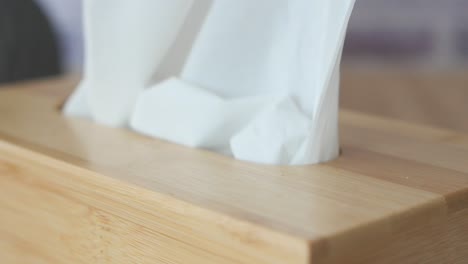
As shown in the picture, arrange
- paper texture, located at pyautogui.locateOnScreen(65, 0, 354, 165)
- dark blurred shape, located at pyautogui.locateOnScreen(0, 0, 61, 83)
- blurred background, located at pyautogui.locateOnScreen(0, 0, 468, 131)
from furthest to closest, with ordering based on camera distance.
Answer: blurred background, located at pyautogui.locateOnScreen(0, 0, 468, 131), dark blurred shape, located at pyautogui.locateOnScreen(0, 0, 61, 83), paper texture, located at pyautogui.locateOnScreen(65, 0, 354, 165)

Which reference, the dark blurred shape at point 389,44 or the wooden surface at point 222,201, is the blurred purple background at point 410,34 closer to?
the dark blurred shape at point 389,44

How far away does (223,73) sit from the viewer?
0.84 m

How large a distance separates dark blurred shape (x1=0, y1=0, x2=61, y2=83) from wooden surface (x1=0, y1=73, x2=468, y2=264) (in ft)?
2.32

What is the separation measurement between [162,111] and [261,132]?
143 mm

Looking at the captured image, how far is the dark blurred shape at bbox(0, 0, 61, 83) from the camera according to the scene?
1.57 m

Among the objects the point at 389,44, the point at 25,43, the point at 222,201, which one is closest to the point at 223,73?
the point at 222,201

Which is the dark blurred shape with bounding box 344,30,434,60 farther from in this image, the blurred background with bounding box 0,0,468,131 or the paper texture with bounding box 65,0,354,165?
the paper texture with bounding box 65,0,354,165

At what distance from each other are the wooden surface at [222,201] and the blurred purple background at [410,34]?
6.41 ft

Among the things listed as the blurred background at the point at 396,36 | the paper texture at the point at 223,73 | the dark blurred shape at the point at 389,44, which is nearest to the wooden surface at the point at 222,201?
the paper texture at the point at 223,73

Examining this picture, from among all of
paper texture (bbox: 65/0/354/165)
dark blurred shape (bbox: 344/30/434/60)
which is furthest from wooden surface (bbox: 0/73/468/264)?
dark blurred shape (bbox: 344/30/434/60)

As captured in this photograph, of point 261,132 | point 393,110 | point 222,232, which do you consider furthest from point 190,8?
point 393,110

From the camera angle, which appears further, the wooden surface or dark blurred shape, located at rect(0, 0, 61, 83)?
dark blurred shape, located at rect(0, 0, 61, 83)

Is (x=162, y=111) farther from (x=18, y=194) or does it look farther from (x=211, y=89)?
(x=18, y=194)

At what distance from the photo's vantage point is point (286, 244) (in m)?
0.53
